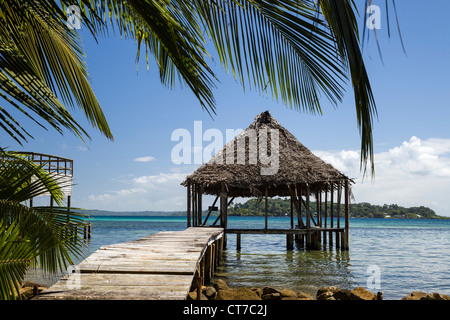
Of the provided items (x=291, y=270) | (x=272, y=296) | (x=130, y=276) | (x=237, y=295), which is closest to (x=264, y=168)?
(x=291, y=270)

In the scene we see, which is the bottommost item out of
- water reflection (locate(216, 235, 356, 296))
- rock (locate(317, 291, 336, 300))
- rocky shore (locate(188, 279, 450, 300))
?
water reflection (locate(216, 235, 356, 296))

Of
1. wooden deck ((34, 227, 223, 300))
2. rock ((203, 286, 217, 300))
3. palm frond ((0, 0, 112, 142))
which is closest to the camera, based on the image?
palm frond ((0, 0, 112, 142))

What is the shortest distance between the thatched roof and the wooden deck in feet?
28.5

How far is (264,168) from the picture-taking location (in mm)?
15906

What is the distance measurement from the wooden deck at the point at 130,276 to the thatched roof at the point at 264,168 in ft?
28.5

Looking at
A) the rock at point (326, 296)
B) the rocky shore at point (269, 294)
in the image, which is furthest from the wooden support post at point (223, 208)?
the rock at point (326, 296)

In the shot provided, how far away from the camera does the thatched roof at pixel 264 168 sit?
1539 centimetres

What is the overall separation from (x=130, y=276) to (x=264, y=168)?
449 inches

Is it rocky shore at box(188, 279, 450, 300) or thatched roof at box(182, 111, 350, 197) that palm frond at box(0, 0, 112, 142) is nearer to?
rocky shore at box(188, 279, 450, 300)

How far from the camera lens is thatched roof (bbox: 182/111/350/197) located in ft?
50.5

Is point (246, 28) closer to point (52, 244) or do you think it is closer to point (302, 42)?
point (302, 42)

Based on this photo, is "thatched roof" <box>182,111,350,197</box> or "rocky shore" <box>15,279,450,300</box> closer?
"rocky shore" <box>15,279,450,300</box>

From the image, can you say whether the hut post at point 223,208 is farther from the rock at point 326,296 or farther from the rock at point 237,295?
the rock at point 237,295

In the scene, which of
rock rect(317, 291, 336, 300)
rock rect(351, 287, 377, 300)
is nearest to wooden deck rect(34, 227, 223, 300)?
rock rect(317, 291, 336, 300)
